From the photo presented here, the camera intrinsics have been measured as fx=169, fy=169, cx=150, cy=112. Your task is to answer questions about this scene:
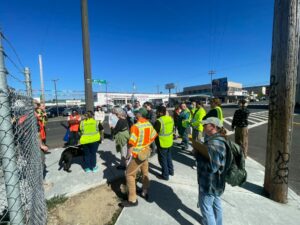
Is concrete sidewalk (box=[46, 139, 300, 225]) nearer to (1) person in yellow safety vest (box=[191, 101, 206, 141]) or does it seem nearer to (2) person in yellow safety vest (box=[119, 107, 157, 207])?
(2) person in yellow safety vest (box=[119, 107, 157, 207])

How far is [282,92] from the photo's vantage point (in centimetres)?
304

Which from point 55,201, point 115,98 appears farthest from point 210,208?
point 115,98

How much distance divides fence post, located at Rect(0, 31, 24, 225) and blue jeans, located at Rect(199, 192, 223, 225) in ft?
6.81

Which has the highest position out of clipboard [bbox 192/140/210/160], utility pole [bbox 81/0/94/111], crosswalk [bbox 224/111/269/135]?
utility pole [bbox 81/0/94/111]

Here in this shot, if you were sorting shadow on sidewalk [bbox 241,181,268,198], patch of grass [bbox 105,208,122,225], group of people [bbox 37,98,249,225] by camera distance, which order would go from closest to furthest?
group of people [bbox 37,98,249,225] → patch of grass [bbox 105,208,122,225] → shadow on sidewalk [bbox 241,181,268,198]

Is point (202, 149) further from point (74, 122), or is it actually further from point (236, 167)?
point (74, 122)

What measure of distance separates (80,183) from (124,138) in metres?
1.46

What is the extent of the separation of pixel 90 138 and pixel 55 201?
1504mm

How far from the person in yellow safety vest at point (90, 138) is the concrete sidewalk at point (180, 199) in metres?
0.27

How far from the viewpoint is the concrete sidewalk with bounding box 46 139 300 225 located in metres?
2.81

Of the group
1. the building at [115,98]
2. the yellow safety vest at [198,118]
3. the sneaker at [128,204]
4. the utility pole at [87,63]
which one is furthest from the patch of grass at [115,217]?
the building at [115,98]

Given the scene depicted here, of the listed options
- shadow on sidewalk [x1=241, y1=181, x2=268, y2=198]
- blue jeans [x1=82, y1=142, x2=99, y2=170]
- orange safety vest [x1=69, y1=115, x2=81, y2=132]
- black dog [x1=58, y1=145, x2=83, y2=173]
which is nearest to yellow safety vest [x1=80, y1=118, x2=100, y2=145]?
blue jeans [x1=82, y1=142, x2=99, y2=170]

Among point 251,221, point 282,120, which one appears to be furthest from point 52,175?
point 282,120

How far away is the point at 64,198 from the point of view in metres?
3.34
